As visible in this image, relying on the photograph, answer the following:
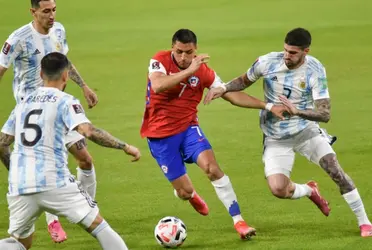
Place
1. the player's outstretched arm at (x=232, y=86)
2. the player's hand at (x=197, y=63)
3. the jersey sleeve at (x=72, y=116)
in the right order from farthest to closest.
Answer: the player's outstretched arm at (x=232, y=86), the player's hand at (x=197, y=63), the jersey sleeve at (x=72, y=116)

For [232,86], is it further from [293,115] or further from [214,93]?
[293,115]

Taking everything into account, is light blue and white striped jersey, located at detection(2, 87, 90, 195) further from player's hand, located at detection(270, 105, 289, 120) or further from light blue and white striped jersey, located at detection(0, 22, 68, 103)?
light blue and white striped jersey, located at detection(0, 22, 68, 103)

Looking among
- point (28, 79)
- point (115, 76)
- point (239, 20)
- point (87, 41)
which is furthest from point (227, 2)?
point (28, 79)

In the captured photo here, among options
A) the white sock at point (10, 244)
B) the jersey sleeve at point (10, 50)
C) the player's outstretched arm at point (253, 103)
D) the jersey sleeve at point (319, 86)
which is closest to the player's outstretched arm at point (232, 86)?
the player's outstretched arm at point (253, 103)

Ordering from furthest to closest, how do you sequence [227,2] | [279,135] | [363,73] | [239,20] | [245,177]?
[227,2] → [239,20] → [363,73] → [245,177] → [279,135]

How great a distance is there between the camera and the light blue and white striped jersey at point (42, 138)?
8609 mm

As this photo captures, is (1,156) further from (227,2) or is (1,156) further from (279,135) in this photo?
(227,2)

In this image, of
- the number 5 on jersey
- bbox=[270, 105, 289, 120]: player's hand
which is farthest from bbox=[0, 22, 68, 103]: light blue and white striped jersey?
the number 5 on jersey

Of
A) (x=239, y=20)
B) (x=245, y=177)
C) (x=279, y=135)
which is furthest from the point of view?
(x=239, y=20)

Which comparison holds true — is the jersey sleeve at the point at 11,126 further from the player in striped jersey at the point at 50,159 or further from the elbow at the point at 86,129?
the elbow at the point at 86,129

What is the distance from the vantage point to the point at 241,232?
10500 millimetres

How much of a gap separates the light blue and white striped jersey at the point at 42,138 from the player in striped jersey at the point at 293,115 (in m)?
2.43

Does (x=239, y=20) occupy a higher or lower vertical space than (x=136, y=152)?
lower

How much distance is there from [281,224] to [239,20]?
1746 centimetres
